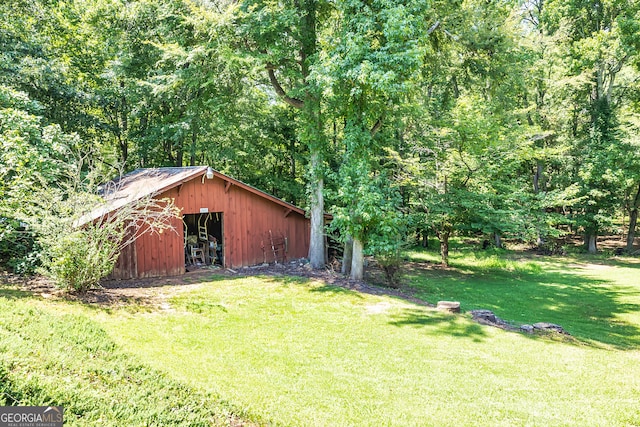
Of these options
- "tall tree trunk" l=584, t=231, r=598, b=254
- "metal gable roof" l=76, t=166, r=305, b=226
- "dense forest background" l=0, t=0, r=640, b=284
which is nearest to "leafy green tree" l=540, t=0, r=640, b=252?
"tall tree trunk" l=584, t=231, r=598, b=254

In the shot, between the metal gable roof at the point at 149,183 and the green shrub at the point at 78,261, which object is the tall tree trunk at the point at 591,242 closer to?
the metal gable roof at the point at 149,183

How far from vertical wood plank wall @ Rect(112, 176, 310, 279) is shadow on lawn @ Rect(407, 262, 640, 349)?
522 centimetres

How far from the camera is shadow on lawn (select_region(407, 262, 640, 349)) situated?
377 inches

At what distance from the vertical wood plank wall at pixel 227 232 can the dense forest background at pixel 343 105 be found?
1.84 metres

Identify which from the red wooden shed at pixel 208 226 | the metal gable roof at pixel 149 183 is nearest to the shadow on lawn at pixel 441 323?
the metal gable roof at pixel 149 183

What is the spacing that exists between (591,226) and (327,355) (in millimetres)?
22620

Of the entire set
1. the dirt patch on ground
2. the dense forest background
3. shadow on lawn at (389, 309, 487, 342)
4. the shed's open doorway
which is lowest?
shadow on lawn at (389, 309, 487, 342)

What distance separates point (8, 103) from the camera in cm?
1016

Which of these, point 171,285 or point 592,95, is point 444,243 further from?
point 592,95

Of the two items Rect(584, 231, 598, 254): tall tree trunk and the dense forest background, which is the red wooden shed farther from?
Rect(584, 231, 598, 254): tall tree trunk

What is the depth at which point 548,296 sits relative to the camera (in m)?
13.1

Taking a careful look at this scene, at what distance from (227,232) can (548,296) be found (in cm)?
1076

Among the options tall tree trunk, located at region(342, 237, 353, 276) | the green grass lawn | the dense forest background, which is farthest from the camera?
tall tree trunk, located at region(342, 237, 353, 276)

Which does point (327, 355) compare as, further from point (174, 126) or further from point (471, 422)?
point (174, 126)
